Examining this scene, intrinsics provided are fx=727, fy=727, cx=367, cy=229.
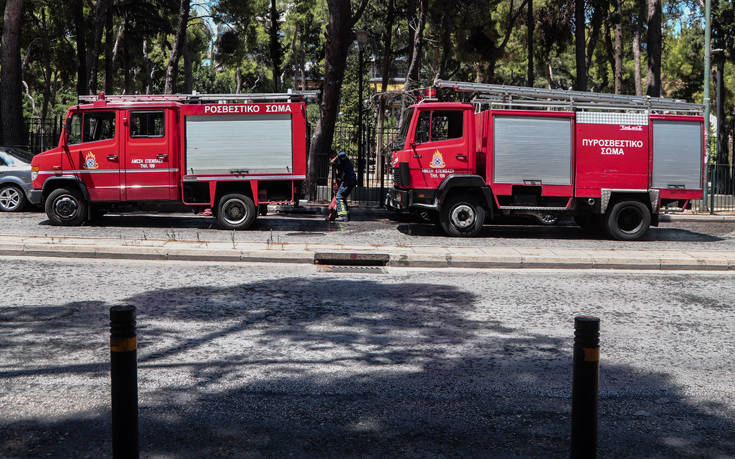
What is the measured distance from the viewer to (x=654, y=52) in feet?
76.0

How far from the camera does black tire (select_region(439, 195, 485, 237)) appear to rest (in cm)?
1507

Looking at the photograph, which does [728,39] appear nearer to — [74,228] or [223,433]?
[74,228]

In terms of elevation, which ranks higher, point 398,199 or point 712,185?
point 712,185

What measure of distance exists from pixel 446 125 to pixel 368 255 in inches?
166

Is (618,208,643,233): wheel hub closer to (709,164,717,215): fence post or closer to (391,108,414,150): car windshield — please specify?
(391,108,414,150): car windshield

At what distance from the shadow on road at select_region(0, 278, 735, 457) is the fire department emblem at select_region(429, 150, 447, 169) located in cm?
681

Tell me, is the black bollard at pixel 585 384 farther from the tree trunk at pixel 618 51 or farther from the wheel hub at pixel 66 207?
the tree trunk at pixel 618 51

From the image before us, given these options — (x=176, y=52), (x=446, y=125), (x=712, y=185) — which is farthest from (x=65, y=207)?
(x=712, y=185)

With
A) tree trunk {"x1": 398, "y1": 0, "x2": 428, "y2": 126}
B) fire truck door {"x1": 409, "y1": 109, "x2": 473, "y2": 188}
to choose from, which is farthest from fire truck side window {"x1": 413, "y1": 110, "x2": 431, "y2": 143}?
tree trunk {"x1": 398, "y1": 0, "x2": 428, "y2": 126}

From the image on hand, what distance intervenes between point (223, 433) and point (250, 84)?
62326mm

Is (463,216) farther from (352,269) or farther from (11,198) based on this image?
(11,198)

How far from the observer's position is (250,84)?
64500 millimetres

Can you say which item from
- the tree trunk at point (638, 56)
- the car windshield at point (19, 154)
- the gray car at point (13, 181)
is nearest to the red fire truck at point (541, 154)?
the gray car at point (13, 181)

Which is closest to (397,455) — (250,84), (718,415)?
(718,415)
